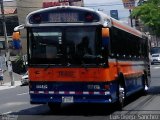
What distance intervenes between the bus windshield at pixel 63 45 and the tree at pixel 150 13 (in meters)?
7.85

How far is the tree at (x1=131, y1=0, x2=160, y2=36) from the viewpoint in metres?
22.1

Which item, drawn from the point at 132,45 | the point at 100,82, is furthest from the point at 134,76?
the point at 100,82

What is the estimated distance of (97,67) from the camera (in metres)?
14.8

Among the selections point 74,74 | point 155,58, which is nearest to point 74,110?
point 74,74

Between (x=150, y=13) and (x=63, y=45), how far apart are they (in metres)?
8.12

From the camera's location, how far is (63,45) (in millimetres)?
15086

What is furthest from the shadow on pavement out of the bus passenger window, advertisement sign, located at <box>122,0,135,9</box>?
advertisement sign, located at <box>122,0,135,9</box>

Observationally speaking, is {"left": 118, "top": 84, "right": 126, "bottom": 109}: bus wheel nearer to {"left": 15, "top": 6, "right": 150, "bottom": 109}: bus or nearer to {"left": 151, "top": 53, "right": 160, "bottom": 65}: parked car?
{"left": 15, "top": 6, "right": 150, "bottom": 109}: bus

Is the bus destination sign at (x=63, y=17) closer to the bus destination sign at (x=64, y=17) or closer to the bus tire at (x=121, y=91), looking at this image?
the bus destination sign at (x=64, y=17)

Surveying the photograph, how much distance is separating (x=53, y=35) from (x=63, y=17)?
0.64m

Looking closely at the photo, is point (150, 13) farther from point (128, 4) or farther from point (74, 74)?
point (128, 4)

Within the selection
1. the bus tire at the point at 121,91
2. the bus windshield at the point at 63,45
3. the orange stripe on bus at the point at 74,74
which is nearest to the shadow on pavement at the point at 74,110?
the bus tire at the point at 121,91

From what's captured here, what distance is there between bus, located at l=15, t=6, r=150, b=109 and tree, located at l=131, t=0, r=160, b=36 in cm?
676

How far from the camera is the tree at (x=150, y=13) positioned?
2212 cm
